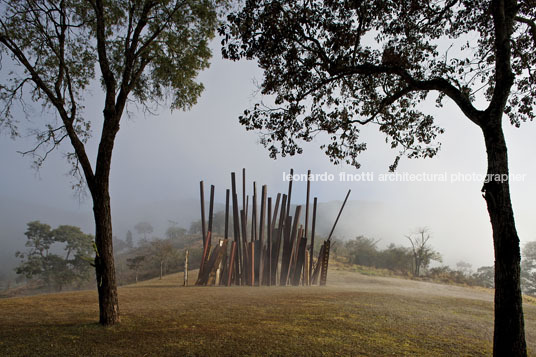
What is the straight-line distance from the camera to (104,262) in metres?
4.87

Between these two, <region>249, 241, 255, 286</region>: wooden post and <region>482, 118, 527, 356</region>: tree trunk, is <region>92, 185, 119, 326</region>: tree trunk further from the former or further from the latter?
<region>249, 241, 255, 286</region>: wooden post

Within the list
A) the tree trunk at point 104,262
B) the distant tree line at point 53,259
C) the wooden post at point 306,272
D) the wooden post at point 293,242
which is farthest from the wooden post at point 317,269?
the distant tree line at point 53,259

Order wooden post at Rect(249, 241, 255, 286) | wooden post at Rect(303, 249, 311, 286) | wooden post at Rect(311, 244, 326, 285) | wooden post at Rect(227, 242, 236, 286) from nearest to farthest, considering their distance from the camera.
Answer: wooden post at Rect(227, 242, 236, 286)
wooden post at Rect(249, 241, 255, 286)
wooden post at Rect(303, 249, 311, 286)
wooden post at Rect(311, 244, 326, 285)

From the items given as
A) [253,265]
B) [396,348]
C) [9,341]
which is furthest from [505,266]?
[253,265]

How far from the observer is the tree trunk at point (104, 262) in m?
4.78

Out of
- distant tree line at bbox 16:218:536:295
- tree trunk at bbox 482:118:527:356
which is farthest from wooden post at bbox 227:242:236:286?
distant tree line at bbox 16:218:536:295

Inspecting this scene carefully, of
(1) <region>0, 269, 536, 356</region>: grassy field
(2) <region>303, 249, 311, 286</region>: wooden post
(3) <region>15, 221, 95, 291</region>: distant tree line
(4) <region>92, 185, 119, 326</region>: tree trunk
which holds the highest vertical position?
(4) <region>92, 185, 119, 326</region>: tree trunk

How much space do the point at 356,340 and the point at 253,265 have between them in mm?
7990

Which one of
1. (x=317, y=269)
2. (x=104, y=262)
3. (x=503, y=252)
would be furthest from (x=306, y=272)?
(x=503, y=252)

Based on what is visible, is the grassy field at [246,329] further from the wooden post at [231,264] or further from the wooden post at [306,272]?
the wooden post at [306,272]

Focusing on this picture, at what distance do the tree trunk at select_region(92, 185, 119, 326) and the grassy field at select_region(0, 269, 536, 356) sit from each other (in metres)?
0.25

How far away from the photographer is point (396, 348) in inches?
155

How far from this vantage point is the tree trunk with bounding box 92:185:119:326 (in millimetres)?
4777

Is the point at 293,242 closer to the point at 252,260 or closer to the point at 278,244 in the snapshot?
the point at 278,244
